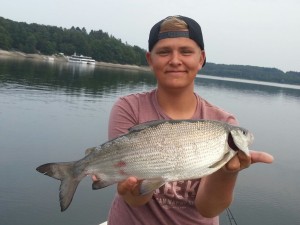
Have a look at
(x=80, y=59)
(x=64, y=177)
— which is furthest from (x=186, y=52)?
(x=80, y=59)

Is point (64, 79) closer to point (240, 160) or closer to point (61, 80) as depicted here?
point (61, 80)

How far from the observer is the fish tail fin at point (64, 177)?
9.76 ft

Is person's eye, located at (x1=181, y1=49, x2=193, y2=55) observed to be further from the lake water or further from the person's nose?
the lake water

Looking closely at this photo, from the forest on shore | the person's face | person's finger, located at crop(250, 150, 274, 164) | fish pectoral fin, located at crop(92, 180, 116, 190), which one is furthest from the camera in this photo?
the forest on shore

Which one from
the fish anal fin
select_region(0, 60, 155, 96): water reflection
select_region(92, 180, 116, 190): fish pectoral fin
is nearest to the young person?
select_region(92, 180, 116, 190): fish pectoral fin

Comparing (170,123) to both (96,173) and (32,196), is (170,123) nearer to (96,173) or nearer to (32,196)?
(96,173)

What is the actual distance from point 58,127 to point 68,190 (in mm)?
17534

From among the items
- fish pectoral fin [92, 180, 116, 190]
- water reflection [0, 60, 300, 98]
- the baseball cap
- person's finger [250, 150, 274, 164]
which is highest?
the baseball cap

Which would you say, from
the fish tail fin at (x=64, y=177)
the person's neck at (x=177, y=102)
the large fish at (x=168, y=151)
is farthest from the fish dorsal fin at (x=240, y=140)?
the fish tail fin at (x=64, y=177)

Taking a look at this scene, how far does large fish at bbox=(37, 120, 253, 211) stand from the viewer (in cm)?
274

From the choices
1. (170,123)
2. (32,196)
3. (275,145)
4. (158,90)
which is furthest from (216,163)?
(275,145)

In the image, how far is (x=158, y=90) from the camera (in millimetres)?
3236

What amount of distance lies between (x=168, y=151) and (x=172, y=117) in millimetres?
471

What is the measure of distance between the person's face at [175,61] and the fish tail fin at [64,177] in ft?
3.53
